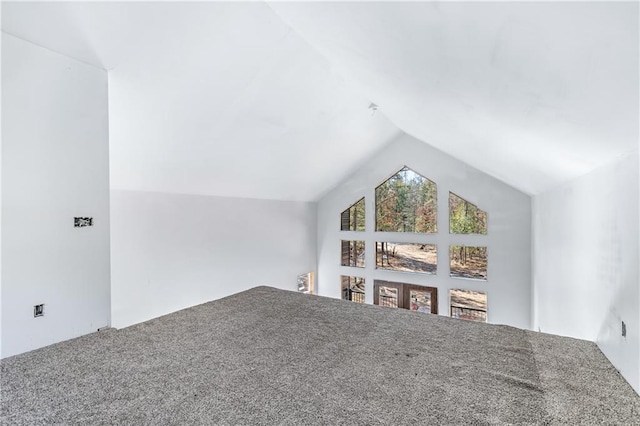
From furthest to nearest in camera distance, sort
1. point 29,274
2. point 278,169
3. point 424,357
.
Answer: point 278,169 → point 29,274 → point 424,357

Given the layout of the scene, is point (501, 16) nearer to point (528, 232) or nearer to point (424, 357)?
point (424, 357)

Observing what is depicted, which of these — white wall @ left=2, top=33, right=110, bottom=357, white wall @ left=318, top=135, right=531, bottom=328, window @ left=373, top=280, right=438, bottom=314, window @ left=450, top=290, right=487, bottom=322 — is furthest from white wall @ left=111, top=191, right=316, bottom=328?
window @ left=450, top=290, right=487, bottom=322

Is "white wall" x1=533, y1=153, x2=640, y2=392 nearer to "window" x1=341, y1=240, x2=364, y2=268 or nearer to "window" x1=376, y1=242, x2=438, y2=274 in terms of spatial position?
"window" x1=376, y1=242, x2=438, y2=274

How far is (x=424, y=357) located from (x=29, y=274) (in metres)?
2.45

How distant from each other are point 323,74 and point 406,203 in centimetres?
446

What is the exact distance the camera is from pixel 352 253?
27.9ft

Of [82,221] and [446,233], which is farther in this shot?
[446,233]

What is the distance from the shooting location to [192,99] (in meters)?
3.38

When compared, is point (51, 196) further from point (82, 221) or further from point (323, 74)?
point (323, 74)

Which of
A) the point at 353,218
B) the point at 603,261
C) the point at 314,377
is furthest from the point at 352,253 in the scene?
the point at 314,377

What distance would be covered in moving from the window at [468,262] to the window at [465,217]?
0.41 meters

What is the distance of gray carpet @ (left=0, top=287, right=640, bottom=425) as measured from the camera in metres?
1.26

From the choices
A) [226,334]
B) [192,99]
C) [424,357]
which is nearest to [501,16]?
[424,357]

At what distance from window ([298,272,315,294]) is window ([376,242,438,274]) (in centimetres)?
187
